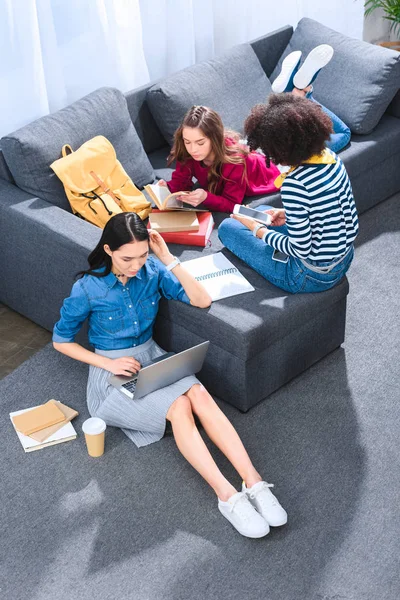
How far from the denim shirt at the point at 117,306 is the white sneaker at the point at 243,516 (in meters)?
0.72

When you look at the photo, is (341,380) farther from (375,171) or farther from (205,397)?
(375,171)

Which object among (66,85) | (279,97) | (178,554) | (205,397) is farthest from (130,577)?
(66,85)

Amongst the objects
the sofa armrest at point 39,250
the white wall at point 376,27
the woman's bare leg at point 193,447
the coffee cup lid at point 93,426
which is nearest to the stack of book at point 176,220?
the sofa armrest at point 39,250

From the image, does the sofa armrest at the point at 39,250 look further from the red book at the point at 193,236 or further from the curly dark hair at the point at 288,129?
the curly dark hair at the point at 288,129

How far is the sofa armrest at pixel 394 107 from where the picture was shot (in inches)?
173

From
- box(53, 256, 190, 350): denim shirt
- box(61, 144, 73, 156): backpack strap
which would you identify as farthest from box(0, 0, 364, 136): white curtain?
box(53, 256, 190, 350): denim shirt

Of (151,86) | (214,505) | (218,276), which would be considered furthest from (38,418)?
(151,86)

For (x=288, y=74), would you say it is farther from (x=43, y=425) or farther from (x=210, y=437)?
(x=43, y=425)

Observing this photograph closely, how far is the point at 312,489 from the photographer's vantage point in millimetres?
2764

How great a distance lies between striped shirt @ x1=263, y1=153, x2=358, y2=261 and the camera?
2.93m

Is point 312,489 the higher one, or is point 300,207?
point 300,207

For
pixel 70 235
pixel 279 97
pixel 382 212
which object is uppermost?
pixel 279 97

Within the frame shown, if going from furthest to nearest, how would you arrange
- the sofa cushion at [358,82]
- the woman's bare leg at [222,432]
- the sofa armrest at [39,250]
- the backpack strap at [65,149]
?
1. the sofa cushion at [358,82]
2. the backpack strap at [65,149]
3. the sofa armrest at [39,250]
4. the woman's bare leg at [222,432]

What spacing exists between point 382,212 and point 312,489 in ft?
6.68
